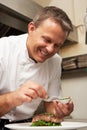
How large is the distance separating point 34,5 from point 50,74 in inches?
20.6

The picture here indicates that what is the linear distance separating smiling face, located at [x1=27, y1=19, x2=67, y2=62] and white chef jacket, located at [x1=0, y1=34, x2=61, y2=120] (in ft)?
0.35

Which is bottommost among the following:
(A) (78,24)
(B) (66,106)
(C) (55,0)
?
(B) (66,106)

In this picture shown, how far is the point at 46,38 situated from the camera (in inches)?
42.6

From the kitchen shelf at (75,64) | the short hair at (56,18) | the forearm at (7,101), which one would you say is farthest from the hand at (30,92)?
the kitchen shelf at (75,64)

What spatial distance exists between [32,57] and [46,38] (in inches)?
6.9

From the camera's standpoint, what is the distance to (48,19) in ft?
3.69

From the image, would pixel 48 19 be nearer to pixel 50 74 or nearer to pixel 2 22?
pixel 50 74

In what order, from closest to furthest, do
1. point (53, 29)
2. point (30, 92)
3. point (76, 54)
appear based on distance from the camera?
1. point (30, 92)
2. point (53, 29)
3. point (76, 54)

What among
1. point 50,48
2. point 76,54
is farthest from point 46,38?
point 76,54

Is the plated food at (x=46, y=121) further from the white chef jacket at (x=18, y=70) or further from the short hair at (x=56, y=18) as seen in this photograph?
the short hair at (x=56, y=18)

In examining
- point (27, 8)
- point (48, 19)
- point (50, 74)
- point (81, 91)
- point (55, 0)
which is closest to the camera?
point (48, 19)

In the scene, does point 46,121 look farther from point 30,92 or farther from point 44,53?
point 44,53

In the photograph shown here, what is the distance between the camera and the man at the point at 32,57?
1.09 metres

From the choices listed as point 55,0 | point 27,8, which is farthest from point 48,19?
point 55,0
